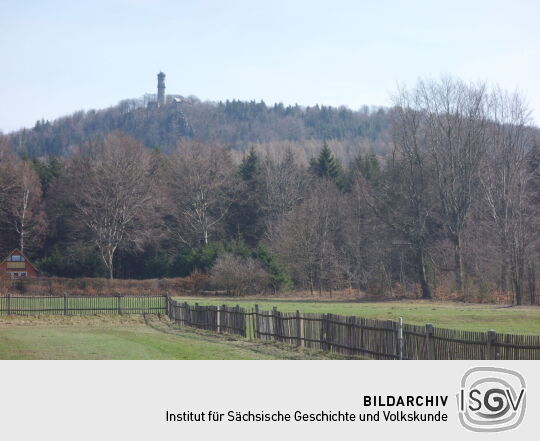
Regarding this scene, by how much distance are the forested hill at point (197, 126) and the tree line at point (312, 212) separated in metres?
67.9

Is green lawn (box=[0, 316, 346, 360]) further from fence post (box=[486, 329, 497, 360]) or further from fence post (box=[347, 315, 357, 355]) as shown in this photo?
fence post (box=[486, 329, 497, 360])

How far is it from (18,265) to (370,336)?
63037 millimetres

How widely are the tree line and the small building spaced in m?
1.41

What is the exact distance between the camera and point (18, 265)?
77.1 meters

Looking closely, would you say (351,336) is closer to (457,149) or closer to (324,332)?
(324,332)

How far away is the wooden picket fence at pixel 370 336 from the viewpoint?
16.9 m

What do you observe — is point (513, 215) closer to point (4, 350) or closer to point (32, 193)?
point (4, 350)

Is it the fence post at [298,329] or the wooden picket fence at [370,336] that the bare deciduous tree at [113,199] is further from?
the fence post at [298,329]

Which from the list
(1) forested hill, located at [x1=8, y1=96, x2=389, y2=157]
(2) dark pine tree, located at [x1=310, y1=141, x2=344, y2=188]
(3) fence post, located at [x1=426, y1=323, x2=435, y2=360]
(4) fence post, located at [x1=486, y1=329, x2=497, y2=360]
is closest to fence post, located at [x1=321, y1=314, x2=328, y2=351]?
(3) fence post, located at [x1=426, y1=323, x2=435, y2=360]

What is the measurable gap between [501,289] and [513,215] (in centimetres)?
628

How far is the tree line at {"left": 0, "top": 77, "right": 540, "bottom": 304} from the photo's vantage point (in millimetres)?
61125

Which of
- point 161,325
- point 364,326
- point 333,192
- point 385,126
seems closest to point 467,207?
point 333,192

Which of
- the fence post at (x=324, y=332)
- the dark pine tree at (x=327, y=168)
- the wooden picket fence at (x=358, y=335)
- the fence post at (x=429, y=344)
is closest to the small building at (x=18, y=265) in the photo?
the dark pine tree at (x=327, y=168)

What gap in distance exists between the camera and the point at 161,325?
37219 mm
